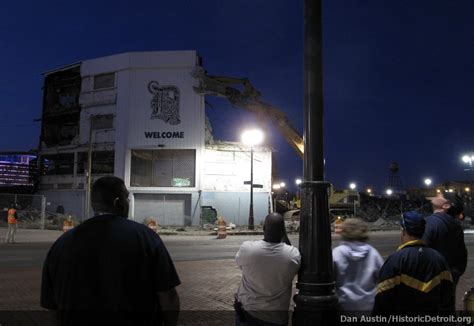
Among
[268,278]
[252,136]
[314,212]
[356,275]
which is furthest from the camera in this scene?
[252,136]

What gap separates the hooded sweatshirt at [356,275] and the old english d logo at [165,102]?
130 ft

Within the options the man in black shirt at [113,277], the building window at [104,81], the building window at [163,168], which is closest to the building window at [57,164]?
the building window at [104,81]

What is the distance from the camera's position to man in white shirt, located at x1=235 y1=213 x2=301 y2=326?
4.20 m

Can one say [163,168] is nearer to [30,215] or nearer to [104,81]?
[104,81]

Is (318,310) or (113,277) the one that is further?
(318,310)

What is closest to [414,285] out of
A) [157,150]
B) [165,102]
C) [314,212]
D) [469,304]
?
[314,212]

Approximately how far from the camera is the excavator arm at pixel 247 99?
128 feet

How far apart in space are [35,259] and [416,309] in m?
15.6

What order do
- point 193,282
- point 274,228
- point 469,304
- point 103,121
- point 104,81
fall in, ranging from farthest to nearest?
point 104,81
point 103,121
point 193,282
point 469,304
point 274,228

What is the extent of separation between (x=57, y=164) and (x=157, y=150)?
12.6 meters

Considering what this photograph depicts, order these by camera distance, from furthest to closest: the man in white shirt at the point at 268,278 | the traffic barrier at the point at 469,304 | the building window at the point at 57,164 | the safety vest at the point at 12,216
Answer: the building window at the point at 57,164, the safety vest at the point at 12,216, the traffic barrier at the point at 469,304, the man in white shirt at the point at 268,278

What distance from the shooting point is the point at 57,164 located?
162 feet

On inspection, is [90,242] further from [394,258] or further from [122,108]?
[122,108]

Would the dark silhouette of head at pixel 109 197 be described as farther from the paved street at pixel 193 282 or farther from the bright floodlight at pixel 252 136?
the bright floodlight at pixel 252 136
